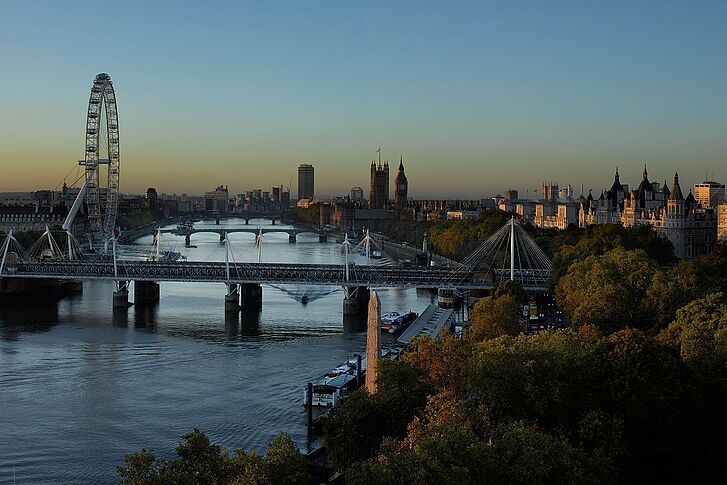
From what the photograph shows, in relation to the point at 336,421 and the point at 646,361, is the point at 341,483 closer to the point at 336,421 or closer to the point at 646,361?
the point at 336,421

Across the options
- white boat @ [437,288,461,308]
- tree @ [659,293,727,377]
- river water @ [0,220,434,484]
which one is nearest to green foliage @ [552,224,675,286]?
white boat @ [437,288,461,308]

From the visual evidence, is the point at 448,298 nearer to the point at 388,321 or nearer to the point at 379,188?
the point at 388,321

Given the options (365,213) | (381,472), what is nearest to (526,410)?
(381,472)

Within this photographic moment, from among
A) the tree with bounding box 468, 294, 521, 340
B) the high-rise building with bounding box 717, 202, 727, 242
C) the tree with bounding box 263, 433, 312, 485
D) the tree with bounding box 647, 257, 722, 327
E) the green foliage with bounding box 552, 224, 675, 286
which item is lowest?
the tree with bounding box 263, 433, 312, 485

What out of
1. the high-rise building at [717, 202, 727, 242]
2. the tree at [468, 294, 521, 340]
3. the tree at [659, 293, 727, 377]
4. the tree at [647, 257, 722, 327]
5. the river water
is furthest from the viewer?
the high-rise building at [717, 202, 727, 242]

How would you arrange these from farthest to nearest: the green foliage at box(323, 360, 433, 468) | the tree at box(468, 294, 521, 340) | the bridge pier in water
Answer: the bridge pier in water → the tree at box(468, 294, 521, 340) → the green foliage at box(323, 360, 433, 468)

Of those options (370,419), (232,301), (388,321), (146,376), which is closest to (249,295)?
(232,301)

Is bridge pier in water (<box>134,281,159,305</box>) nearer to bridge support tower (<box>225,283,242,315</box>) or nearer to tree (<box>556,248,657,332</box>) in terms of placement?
bridge support tower (<box>225,283,242,315</box>)
